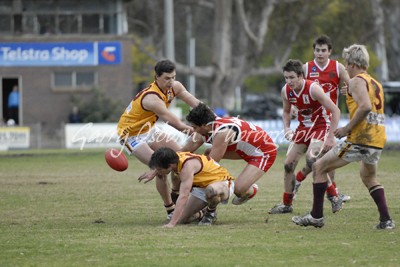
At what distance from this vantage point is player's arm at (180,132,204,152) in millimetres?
12240

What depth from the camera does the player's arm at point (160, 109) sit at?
39.6ft

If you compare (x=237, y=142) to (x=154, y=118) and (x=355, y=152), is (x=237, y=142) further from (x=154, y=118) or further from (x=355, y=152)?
(x=355, y=152)

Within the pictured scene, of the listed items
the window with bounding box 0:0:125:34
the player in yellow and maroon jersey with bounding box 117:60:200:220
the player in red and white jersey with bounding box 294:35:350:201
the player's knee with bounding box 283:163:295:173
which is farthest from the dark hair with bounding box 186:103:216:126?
the window with bounding box 0:0:125:34

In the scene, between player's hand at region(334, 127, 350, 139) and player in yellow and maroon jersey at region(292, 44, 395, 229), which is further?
player's hand at region(334, 127, 350, 139)

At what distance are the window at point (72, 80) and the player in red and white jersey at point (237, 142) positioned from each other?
106ft

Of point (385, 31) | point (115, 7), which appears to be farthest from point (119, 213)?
point (385, 31)

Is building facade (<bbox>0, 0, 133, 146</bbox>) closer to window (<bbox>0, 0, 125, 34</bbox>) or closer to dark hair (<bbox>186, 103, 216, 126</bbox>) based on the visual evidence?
window (<bbox>0, 0, 125, 34</bbox>)

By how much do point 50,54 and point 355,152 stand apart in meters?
34.3

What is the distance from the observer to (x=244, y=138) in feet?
39.2

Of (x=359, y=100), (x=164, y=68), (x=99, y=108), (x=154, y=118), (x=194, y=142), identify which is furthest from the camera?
(x=99, y=108)

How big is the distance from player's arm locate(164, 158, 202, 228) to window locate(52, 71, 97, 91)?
33587mm

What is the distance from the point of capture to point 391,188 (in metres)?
16.2

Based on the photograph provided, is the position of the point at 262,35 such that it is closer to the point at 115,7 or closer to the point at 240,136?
the point at 115,7

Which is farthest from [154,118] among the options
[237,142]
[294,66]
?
[294,66]
